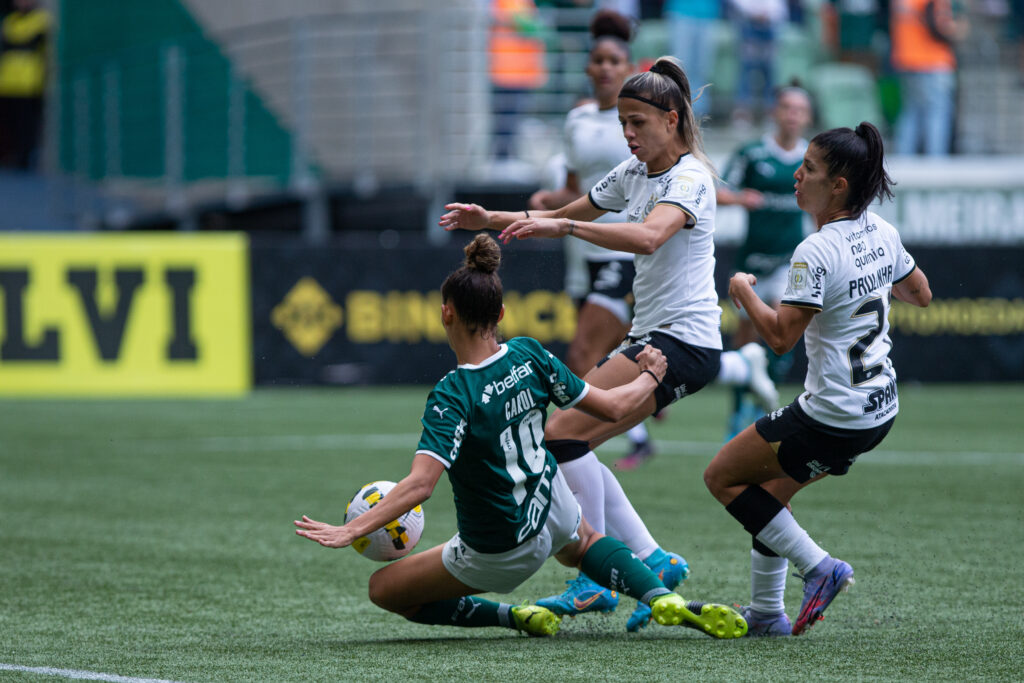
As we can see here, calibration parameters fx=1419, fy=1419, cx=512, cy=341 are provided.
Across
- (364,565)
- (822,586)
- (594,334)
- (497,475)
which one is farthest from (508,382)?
(594,334)

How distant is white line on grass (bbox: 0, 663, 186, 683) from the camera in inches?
160

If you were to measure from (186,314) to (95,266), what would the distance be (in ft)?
3.46

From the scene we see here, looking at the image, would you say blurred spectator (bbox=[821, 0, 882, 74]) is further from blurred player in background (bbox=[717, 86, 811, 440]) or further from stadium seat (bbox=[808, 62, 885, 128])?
blurred player in background (bbox=[717, 86, 811, 440])

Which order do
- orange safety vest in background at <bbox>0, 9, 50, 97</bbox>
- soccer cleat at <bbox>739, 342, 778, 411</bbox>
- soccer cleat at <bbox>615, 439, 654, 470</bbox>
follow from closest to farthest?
soccer cleat at <bbox>739, 342, 778, 411</bbox> < soccer cleat at <bbox>615, 439, 654, 470</bbox> < orange safety vest in background at <bbox>0, 9, 50, 97</bbox>

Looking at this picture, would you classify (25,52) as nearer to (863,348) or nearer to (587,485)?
(587,485)

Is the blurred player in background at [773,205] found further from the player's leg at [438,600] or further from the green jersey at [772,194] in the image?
the player's leg at [438,600]

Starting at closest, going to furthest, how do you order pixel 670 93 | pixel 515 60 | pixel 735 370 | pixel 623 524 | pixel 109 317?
1. pixel 670 93
2. pixel 623 524
3. pixel 735 370
4. pixel 109 317
5. pixel 515 60

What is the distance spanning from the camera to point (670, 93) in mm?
5012

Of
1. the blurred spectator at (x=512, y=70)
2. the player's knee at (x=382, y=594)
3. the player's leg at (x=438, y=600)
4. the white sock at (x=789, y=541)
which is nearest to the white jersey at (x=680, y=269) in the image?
the white sock at (x=789, y=541)

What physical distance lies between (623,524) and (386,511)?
1.43 meters

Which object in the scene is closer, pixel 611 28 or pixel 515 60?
pixel 611 28

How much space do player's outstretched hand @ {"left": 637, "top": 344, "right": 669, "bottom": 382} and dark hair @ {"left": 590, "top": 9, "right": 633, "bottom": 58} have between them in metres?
3.16

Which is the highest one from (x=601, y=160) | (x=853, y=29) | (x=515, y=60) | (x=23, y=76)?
(x=853, y=29)

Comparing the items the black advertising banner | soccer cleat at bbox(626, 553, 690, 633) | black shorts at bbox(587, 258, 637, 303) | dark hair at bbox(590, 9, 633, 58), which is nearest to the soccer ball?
soccer cleat at bbox(626, 553, 690, 633)
